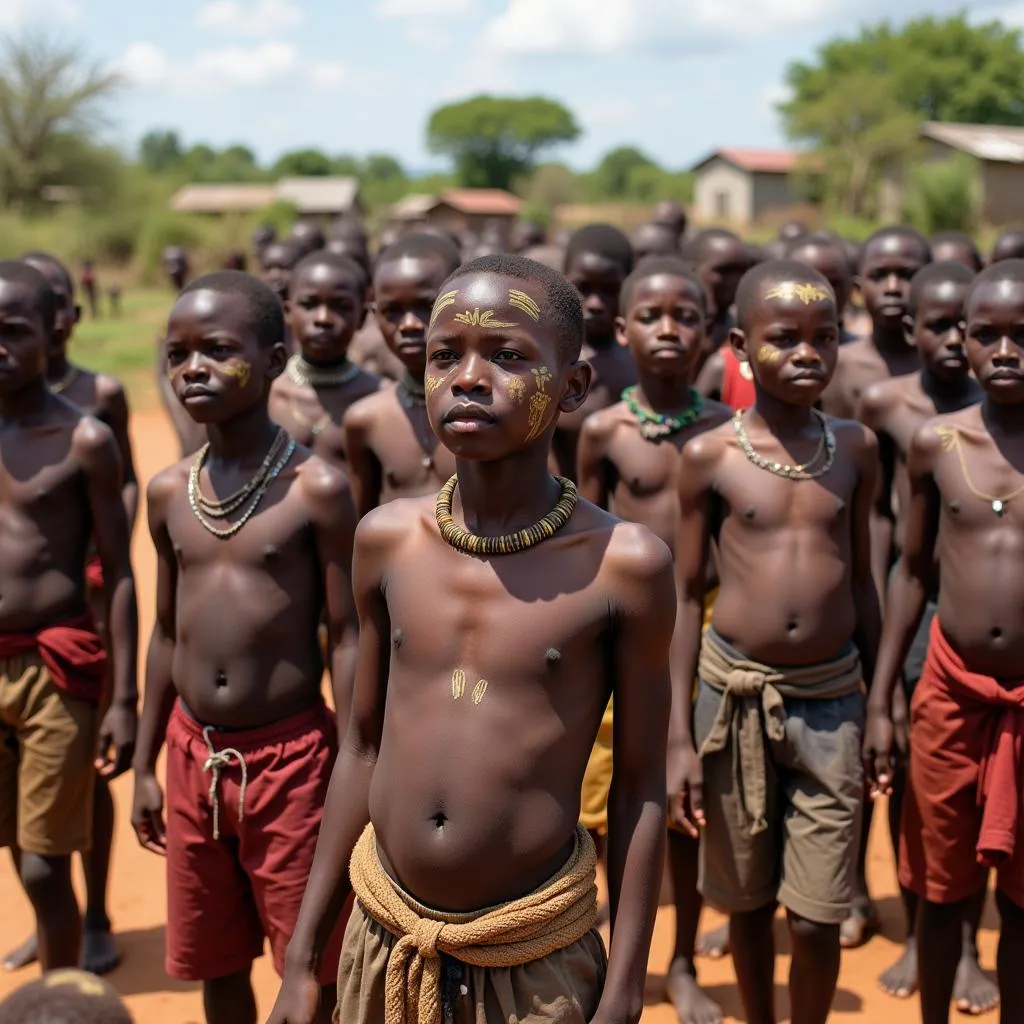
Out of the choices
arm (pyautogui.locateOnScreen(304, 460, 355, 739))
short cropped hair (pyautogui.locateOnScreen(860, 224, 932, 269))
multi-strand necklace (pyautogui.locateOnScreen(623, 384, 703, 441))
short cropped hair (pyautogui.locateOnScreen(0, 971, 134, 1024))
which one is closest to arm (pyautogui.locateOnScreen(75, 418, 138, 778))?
arm (pyautogui.locateOnScreen(304, 460, 355, 739))

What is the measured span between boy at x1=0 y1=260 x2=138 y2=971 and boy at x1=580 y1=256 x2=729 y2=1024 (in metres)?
1.56

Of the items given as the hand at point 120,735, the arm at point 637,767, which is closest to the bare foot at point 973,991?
the arm at point 637,767

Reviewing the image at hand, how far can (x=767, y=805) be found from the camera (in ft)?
11.3

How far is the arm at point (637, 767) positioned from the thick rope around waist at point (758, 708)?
1.24 meters

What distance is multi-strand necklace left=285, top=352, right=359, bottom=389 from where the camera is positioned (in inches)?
204

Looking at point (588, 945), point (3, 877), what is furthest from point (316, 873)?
point (3, 877)

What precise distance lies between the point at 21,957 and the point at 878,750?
9.66ft

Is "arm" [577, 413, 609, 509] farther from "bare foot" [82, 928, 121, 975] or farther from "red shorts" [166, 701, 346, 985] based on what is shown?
"bare foot" [82, 928, 121, 975]

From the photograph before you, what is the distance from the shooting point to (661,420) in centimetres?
421

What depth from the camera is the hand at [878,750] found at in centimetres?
342

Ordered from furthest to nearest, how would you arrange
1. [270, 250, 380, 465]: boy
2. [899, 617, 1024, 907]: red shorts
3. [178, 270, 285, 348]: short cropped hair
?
1. [270, 250, 380, 465]: boy
2. [899, 617, 1024, 907]: red shorts
3. [178, 270, 285, 348]: short cropped hair

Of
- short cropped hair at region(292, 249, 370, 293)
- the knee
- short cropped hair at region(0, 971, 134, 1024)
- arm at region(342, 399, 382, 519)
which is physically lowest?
the knee

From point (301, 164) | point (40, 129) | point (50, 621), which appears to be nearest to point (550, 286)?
point (50, 621)

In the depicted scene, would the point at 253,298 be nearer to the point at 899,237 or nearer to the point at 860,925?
the point at 860,925
